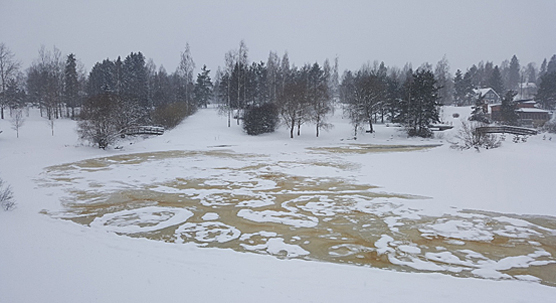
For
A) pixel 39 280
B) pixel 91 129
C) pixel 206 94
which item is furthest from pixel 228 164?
pixel 206 94

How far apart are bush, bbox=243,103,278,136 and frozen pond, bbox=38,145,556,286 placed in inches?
1007

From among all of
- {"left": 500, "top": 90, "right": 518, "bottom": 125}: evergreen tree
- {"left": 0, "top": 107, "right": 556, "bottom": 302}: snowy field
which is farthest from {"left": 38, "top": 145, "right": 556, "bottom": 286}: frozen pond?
{"left": 500, "top": 90, "right": 518, "bottom": 125}: evergreen tree

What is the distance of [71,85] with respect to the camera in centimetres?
5038

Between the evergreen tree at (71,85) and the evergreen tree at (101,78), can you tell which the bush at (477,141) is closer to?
the evergreen tree at (71,85)

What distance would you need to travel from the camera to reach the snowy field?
198 inches

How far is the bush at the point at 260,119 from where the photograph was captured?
134 ft

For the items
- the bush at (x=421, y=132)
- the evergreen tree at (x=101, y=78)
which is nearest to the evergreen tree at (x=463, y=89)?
the bush at (x=421, y=132)

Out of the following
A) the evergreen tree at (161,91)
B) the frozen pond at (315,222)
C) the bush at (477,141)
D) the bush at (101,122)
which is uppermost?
the evergreen tree at (161,91)

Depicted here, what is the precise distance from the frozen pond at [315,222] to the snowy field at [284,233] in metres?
0.05

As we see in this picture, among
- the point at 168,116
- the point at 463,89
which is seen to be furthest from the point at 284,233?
the point at 463,89

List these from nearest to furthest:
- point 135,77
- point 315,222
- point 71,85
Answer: point 315,222 < point 71,85 < point 135,77

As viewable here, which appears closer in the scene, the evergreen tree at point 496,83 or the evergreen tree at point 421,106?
the evergreen tree at point 421,106

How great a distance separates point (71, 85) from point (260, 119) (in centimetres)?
3126

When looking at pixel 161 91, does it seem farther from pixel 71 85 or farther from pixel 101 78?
pixel 101 78
